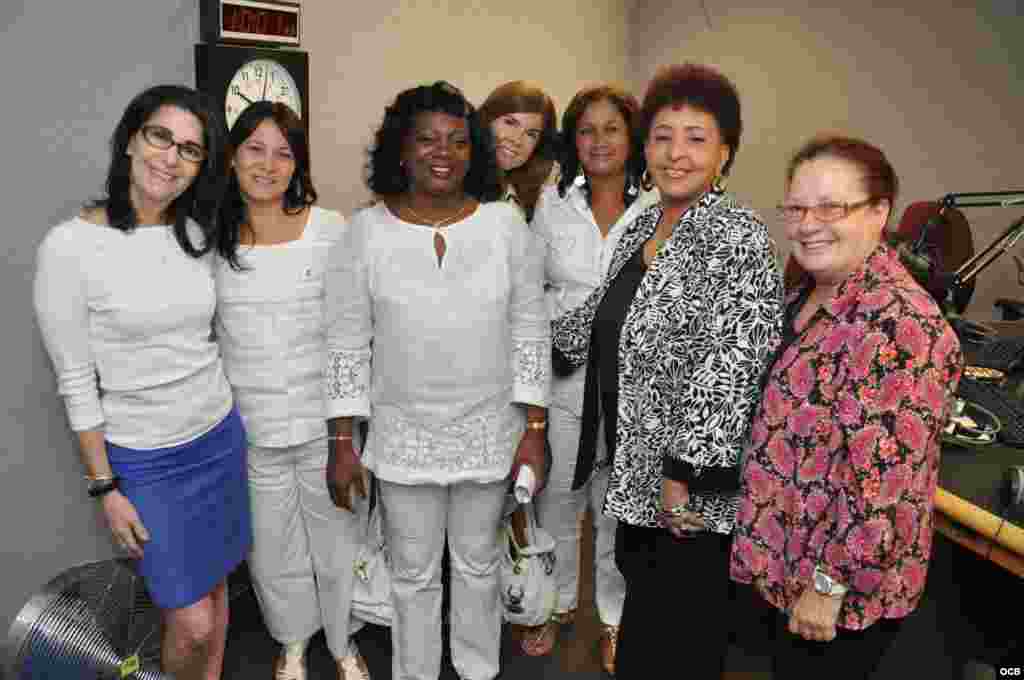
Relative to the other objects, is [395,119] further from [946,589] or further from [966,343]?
[966,343]

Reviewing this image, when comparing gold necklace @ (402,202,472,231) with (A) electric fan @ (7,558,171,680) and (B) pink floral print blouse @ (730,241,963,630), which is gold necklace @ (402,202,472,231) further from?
(A) electric fan @ (7,558,171,680)

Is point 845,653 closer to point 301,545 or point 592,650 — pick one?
point 592,650

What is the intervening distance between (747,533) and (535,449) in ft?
2.04

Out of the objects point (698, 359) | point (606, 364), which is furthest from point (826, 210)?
point (606, 364)

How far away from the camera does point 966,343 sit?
9.09ft

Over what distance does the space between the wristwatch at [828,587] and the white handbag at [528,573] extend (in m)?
1.00

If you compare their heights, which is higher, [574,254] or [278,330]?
[574,254]

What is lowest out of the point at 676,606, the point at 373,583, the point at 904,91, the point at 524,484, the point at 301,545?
the point at 373,583

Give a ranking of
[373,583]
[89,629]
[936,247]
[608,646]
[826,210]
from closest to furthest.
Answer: [826,210] < [89,629] < [373,583] < [608,646] < [936,247]

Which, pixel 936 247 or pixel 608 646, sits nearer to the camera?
pixel 608 646

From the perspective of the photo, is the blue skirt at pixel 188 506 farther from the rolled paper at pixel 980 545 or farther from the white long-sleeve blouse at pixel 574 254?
the rolled paper at pixel 980 545

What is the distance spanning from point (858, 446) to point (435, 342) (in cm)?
89

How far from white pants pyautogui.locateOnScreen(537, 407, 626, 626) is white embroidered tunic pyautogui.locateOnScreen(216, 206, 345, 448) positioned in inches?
25.4

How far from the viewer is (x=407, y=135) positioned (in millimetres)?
1718
